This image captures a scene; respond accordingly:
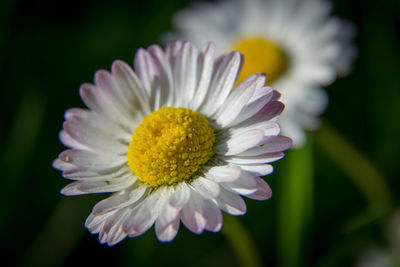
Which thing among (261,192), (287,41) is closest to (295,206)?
(261,192)

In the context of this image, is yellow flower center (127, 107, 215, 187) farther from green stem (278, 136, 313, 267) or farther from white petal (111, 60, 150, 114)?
green stem (278, 136, 313, 267)

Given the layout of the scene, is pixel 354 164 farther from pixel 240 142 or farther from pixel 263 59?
pixel 240 142

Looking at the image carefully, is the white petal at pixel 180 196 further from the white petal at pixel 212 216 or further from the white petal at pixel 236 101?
Result: the white petal at pixel 236 101

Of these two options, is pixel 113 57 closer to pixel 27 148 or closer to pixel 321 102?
pixel 27 148

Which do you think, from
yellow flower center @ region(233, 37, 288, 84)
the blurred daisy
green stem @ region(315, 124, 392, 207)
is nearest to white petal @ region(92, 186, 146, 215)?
the blurred daisy

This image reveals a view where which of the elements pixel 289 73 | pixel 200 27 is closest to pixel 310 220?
pixel 289 73
